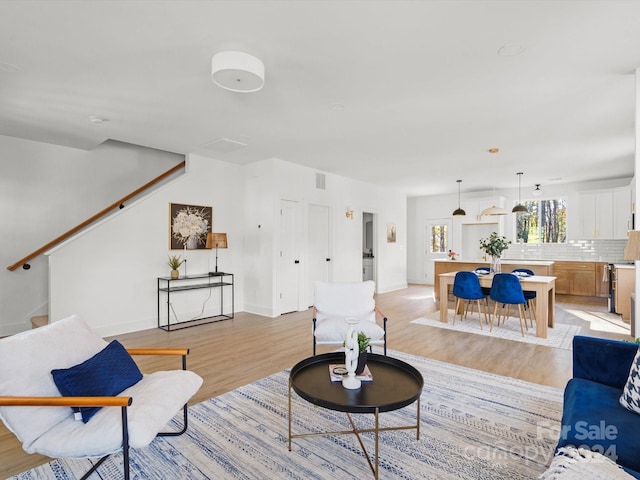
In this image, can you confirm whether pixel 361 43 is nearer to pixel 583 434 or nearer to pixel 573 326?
pixel 583 434

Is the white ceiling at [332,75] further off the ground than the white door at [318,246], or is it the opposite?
the white ceiling at [332,75]

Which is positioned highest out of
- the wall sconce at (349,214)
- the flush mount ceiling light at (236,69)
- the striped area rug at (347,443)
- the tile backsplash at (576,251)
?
the flush mount ceiling light at (236,69)

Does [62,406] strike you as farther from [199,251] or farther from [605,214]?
[605,214]

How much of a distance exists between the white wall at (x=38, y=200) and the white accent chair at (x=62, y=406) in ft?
12.6

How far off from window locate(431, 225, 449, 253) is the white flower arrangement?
7.03 meters

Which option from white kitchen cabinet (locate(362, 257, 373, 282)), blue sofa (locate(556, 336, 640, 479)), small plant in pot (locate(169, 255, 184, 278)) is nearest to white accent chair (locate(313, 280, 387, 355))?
blue sofa (locate(556, 336, 640, 479))

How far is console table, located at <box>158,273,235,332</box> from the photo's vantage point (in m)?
5.32

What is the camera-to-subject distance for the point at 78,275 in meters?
4.67

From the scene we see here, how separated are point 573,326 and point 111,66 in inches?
262

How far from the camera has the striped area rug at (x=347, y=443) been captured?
1958mm

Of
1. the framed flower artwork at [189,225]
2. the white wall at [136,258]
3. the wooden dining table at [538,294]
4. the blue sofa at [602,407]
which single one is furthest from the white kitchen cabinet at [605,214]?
the framed flower artwork at [189,225]

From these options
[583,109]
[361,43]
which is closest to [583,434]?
[361,43]

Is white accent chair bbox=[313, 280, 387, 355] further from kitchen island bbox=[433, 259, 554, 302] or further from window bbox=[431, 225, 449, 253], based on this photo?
window bbox=[431, 225, 449, 253]

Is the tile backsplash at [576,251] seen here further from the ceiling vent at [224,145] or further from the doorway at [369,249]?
the ceiling vent at [224,145]
